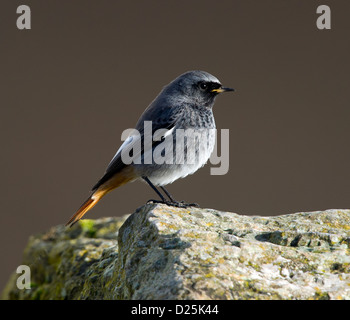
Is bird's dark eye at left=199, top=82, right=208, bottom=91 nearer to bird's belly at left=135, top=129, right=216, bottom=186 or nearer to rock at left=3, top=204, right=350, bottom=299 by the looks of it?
bird's belly at left=135, top=129, right=216, bottom=186

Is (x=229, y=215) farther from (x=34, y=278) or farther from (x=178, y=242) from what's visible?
(x=34, y=278)

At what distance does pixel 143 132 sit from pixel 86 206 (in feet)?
2.55

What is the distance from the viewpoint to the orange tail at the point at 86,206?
12.9 feet

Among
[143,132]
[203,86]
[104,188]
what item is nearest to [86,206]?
[104,188]

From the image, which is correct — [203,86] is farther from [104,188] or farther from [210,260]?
[210,260]

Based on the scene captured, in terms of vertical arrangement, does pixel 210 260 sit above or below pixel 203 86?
below

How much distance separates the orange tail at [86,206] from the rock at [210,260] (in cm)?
47

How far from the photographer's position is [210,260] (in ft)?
6.84

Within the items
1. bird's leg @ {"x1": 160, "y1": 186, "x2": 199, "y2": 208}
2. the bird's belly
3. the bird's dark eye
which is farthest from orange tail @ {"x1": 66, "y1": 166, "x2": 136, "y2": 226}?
the bird's dark eye

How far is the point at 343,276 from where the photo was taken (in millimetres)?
2107

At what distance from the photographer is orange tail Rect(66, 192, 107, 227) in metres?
3.94

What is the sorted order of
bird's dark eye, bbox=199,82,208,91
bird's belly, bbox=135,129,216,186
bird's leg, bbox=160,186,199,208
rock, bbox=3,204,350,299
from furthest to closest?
bird's dark eye, bbox=199,82,208,91
bird's belly, bbox=135,129,216,186
bird's leg, bbox=160,186,199,208
rock, bbox=3,204,350,299

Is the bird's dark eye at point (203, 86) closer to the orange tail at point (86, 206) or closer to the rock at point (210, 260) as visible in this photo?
the orange tail at point (86, 206)

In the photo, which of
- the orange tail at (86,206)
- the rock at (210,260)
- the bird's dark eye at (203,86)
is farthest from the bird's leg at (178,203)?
the bird's dark eye at (203,86)
